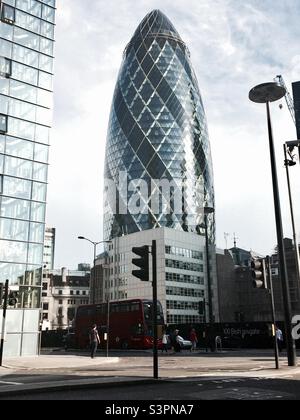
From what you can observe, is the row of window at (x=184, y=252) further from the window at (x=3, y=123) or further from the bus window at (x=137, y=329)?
the window at (x=3, y=123)

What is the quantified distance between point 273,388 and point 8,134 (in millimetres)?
30116

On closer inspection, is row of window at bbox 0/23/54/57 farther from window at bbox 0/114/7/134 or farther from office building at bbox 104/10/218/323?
office building at bbox 104/10/218/323

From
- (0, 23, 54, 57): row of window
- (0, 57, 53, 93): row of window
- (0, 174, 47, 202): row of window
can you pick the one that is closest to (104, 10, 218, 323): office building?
(0, 57, 53, 93): row of window

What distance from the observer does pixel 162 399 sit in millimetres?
→ 9445

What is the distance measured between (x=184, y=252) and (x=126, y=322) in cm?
7760

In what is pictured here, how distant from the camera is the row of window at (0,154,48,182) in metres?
35.0

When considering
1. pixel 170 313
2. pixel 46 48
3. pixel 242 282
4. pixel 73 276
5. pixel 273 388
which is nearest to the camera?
pixel 273 388

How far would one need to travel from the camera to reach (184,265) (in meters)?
119

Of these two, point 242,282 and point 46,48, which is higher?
point 46,48

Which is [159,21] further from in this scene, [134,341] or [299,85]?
[134,341]

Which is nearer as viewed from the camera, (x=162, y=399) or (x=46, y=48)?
(x=162, y=399)

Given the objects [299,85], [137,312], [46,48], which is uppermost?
[299,85]

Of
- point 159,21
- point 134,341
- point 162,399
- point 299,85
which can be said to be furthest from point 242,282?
point 162,399

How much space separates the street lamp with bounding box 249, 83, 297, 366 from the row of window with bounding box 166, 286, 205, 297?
9249 cm
